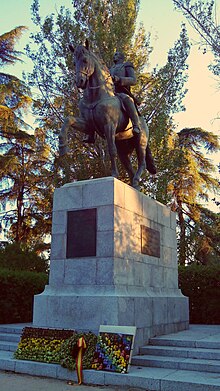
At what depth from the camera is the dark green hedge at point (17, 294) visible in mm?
11789

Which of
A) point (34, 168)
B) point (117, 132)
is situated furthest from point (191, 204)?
point (117, 132)

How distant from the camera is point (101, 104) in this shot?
346 inches

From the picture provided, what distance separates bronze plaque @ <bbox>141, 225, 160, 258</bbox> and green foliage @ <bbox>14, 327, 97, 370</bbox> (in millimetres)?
2776

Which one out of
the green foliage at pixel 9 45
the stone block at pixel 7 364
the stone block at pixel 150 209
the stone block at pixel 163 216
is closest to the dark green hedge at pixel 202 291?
the stone block at pixel 163 216

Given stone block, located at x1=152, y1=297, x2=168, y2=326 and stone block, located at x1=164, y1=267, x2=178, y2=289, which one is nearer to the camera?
stone block, located at x1=152, y1=297, x2=168, y2=326

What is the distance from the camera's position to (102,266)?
25.0ft

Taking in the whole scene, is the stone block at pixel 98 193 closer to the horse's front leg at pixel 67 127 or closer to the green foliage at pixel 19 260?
the horse's front leg at pixel 67 127

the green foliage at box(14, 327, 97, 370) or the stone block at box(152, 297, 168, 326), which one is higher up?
the stone block at box(152, 297, 168, 326)

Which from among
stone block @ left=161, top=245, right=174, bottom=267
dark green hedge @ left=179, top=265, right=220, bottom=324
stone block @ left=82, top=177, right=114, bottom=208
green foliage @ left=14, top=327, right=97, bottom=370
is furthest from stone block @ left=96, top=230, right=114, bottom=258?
dark green hedge @ left=179, top=265, right=220, bottom=324

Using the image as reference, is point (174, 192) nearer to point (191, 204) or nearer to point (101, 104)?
point (191, 204)

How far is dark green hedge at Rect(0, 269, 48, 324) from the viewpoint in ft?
38.7

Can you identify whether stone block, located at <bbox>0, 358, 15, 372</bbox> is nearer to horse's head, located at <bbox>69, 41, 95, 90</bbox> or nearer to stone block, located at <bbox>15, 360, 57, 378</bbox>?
stone block, located at <bbox>15, 360, 57, 378</bbox>

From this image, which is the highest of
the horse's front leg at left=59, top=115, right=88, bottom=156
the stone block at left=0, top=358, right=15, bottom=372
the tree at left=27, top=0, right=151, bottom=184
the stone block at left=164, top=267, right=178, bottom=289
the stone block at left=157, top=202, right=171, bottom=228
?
the tree at left=27, top=0, right=151, bottom=184

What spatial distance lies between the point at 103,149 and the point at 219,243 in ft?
35.6
